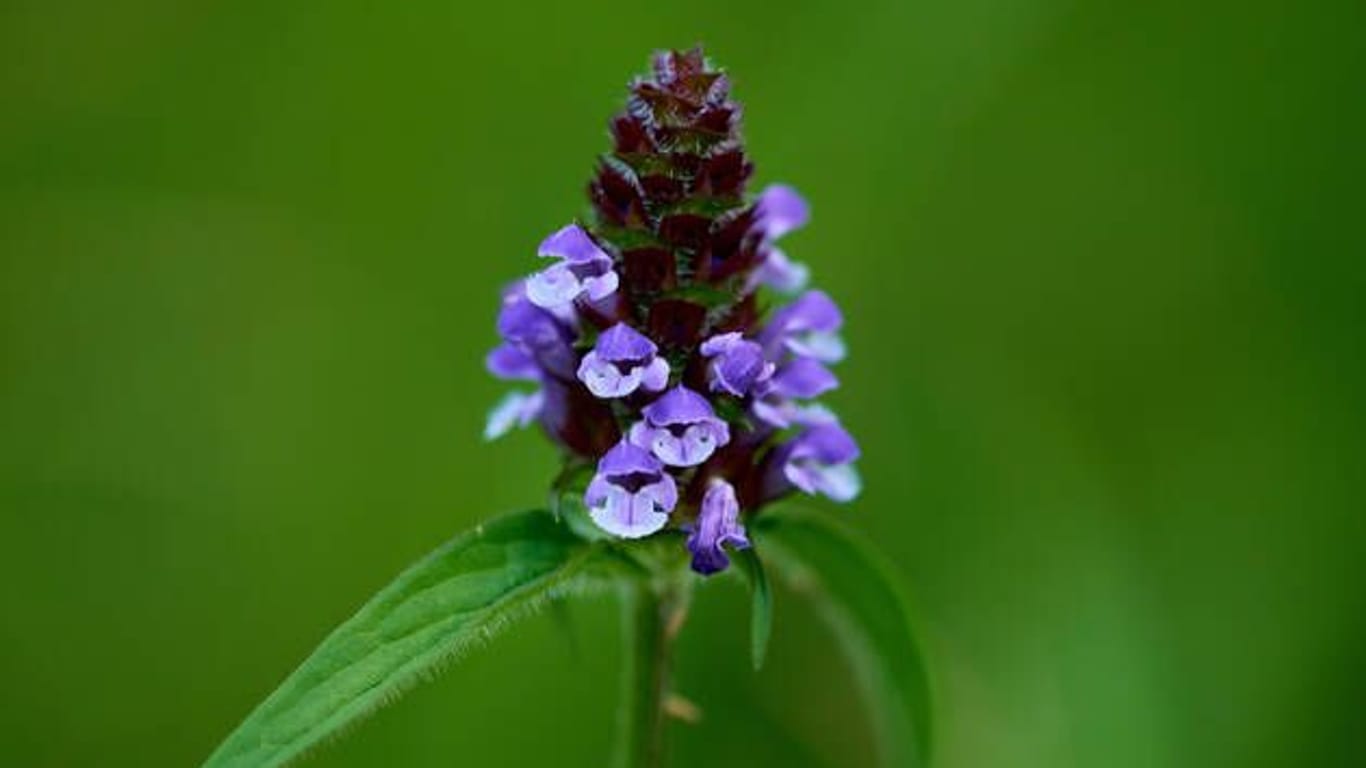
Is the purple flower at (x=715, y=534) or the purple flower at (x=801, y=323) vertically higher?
the purple flower at (x=801, y=323)

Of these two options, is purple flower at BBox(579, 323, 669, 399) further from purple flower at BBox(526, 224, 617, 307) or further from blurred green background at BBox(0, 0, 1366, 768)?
blurred green background at BBox(0, 0, 1366, 768)

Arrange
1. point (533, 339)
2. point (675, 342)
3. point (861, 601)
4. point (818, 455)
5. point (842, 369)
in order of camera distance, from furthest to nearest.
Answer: point (842, 369) < point (861, 601) < point (818, 455) < point (533, 339) < point (675, 342)

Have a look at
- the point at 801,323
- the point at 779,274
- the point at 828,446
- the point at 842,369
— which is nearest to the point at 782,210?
the point at 779,274

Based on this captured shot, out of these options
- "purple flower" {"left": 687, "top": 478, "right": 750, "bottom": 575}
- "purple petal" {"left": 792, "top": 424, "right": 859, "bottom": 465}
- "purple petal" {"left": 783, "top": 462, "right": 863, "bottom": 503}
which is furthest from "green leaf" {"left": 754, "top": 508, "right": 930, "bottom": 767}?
"purple flower" {"left": 687, "top": 478, "right": 750, "bottom": 575}

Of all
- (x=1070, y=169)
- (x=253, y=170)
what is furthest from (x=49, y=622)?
(x=1070, y=169)

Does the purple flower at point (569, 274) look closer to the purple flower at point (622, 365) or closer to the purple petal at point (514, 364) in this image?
the purple flower at point (622, 365)

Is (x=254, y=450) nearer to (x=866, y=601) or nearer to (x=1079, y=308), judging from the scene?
(x=866, y=601)

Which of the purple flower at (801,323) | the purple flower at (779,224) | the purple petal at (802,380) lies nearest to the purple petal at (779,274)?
the purple flower at (779,224)

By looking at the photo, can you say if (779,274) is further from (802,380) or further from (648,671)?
Result: (648,671)
